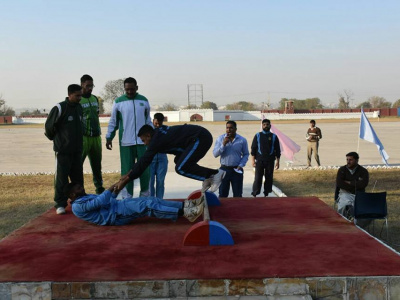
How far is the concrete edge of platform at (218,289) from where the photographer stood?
3.63 metres

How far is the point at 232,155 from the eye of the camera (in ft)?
26.2

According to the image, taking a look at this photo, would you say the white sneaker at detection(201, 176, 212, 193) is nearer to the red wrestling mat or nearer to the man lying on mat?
the man lying on mat

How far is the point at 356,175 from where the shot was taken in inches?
275

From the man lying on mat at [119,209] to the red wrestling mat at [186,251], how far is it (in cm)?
13

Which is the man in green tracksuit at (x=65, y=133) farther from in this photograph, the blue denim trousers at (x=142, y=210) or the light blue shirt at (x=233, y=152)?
the light blue shirt at (x=233, y=152)

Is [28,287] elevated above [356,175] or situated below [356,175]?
below

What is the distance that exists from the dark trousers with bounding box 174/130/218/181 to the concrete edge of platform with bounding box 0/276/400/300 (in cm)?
219

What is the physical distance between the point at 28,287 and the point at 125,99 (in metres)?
3.95

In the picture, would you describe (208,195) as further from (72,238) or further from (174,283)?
(174,283)

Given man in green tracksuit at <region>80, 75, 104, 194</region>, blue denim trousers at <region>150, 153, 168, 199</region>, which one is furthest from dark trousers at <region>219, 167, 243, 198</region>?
man in green tracksuit at <region>80, 75, 104, 194</region>

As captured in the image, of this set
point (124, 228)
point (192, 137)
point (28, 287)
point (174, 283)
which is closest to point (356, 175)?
point (192, 137)

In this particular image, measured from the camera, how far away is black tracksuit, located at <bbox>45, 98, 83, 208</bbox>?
6.08 meters

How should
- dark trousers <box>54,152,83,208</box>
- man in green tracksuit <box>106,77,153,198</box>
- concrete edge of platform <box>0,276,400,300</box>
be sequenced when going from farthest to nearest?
man in green tracksuit <box>106,77,153,198</box>, dark trousers <box>54,152,83,208</box>, concrete edge of platform <box>0,276,400,300</box>

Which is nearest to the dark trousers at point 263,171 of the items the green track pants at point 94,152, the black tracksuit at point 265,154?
the black tracksuit at point 265,154
